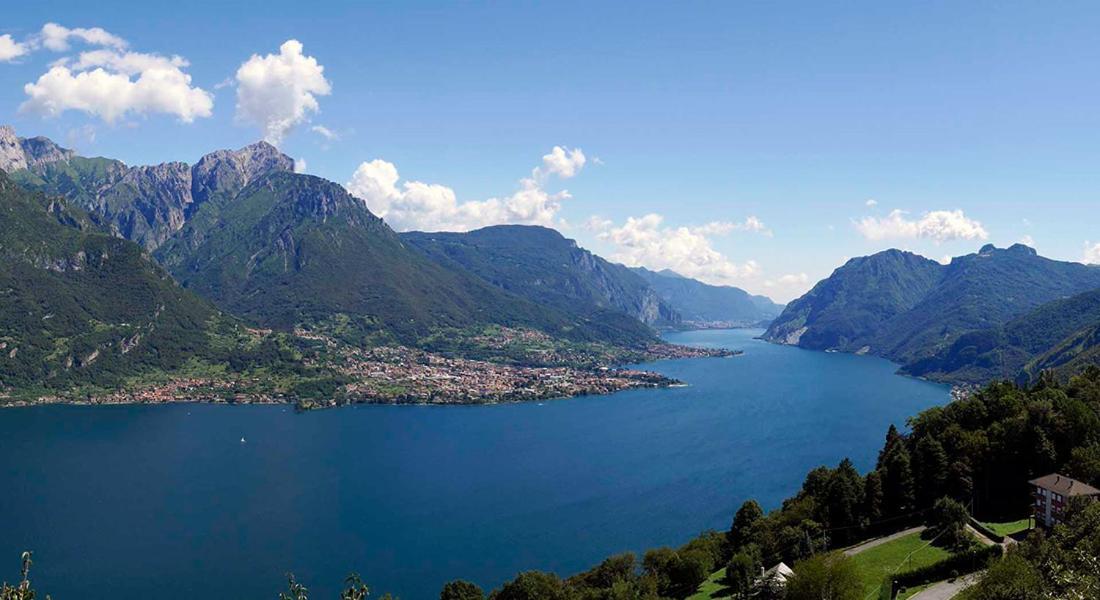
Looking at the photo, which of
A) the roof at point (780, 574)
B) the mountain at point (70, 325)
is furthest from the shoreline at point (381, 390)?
the roof at point (780, 574)

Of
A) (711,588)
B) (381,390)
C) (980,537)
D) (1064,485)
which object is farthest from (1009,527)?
(381,390)

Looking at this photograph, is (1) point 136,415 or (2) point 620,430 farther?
(1) point 136,415

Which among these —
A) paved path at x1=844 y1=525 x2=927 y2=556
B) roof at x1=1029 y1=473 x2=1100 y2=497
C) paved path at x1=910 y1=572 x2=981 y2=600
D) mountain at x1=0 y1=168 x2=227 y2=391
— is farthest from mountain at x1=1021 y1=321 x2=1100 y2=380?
mountain at x1=0 y1=168 x2=227 y2=391

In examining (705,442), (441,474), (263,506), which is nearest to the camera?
(263,506)

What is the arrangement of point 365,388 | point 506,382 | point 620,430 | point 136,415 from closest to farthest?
point 620,430 < point 136,415 < point 365,388 < point 506,382

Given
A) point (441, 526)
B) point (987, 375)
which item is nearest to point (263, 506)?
point (441, 526)

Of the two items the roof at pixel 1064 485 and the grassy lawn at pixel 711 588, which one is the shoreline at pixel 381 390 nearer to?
the grassy lawn at pixel 711 588

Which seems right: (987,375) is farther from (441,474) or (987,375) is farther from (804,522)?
(804,522)
